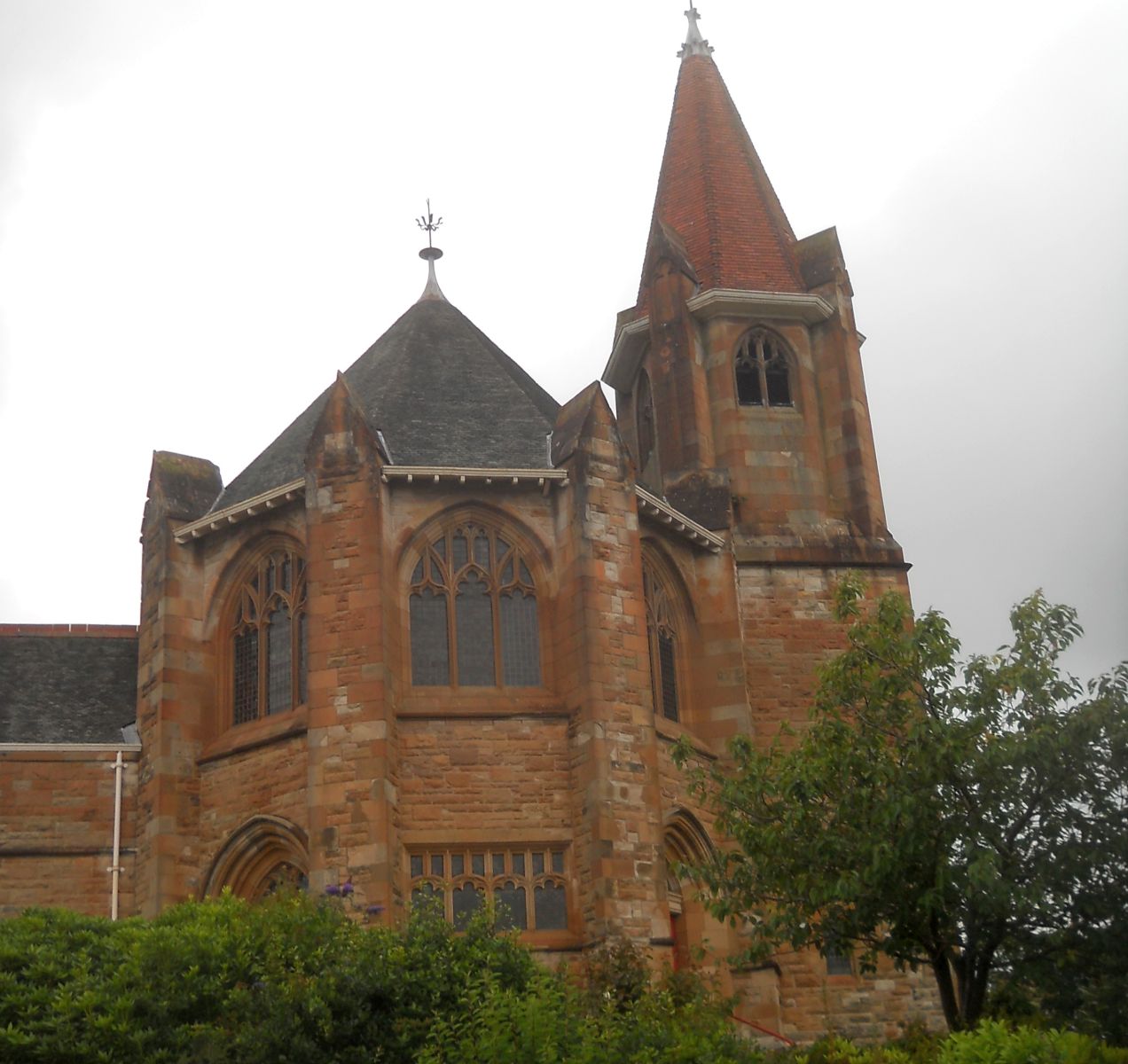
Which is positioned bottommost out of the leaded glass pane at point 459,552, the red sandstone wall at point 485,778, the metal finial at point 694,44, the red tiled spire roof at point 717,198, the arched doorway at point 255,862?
the arched doorway at point 255,862

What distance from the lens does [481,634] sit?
24031 mm

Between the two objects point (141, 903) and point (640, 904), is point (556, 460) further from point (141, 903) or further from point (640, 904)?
point (141, 903)

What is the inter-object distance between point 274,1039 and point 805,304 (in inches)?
Result: 778

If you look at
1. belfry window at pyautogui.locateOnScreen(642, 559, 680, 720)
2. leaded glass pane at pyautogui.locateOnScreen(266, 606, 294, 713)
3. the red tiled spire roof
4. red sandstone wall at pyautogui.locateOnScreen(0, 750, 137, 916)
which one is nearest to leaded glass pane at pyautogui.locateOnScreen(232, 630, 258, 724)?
leaded glass pane at pyautogui.locateOnScreen(266, 606, 294, 713)

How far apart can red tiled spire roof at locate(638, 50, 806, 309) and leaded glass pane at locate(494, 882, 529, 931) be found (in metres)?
13.6

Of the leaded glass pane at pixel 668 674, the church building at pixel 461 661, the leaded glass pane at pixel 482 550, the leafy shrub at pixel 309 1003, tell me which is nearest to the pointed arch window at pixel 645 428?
the church building at pixel 461 661

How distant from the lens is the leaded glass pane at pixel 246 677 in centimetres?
2486

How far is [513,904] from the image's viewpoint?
72.6ft

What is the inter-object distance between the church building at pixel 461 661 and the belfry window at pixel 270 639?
55mm

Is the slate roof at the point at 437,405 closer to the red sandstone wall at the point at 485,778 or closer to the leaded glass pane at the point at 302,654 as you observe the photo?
the leaded glass pane at the point at 302,654

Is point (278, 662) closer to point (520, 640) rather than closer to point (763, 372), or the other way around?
point (520, 640)

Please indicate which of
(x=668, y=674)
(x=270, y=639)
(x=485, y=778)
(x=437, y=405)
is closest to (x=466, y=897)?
(x=485, y=778)

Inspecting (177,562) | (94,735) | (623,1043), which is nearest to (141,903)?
(94,735)

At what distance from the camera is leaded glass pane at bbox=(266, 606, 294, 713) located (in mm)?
24406
